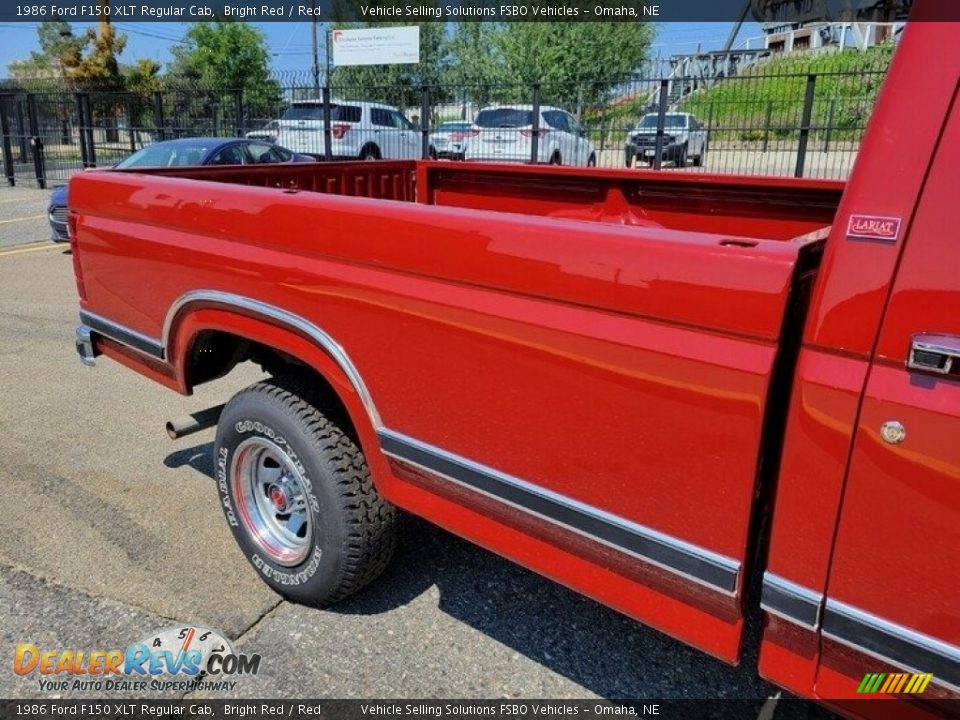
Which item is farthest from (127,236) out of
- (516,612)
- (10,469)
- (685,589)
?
(685,589)

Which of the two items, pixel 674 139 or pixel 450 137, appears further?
pixel 450 137

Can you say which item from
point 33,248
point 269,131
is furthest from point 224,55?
point 33,248

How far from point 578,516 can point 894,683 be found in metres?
0.78

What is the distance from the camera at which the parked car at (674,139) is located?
12.5 m

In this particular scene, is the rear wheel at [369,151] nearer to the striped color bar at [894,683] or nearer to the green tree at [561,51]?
the striped color bar at [894,683]

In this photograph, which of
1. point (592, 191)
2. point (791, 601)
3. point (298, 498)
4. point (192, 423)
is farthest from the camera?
point (592, 191)

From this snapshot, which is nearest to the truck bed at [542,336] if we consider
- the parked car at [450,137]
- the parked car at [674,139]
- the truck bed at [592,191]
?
the truck bed at [592,191]

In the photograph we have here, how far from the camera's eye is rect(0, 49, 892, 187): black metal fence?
1212 cm

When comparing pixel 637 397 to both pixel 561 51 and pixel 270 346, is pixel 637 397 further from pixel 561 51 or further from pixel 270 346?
pixel 561 51

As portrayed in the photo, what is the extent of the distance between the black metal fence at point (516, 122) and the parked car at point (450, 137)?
30mm

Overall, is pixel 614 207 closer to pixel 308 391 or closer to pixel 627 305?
pixel 308 391

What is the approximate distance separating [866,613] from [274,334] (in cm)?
198

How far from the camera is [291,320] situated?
2.64 m

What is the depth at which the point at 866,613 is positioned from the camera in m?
1.64
